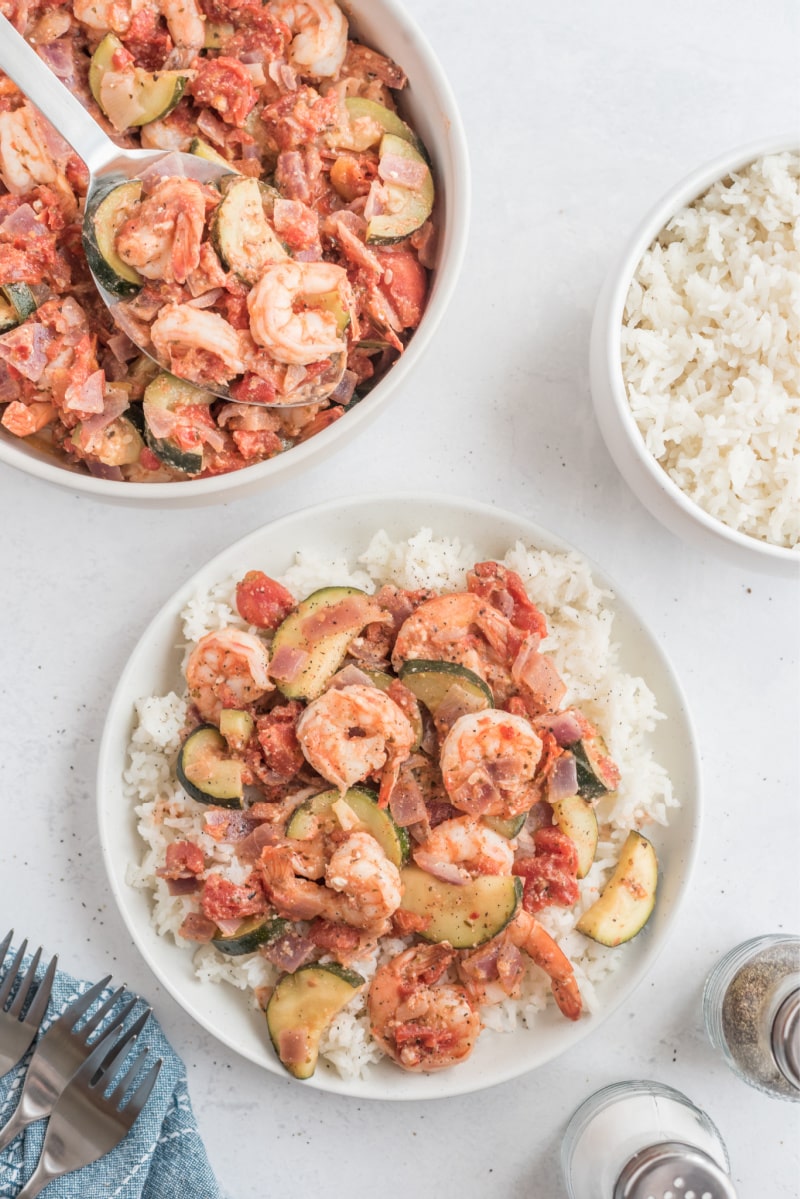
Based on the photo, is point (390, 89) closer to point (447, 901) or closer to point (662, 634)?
point (662, 634)

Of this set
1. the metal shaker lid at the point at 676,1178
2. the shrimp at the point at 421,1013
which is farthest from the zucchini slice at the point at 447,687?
the metal shaker lid at the point at 676,1178

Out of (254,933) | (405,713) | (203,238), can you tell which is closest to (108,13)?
(203,238)

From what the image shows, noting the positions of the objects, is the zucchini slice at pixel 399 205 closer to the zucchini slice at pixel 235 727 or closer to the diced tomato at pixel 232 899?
the zucchini slice at pixel 235 727

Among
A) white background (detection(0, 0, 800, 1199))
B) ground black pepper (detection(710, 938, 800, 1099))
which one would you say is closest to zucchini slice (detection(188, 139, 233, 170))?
white background (detection(0, 0, 800, 1199))

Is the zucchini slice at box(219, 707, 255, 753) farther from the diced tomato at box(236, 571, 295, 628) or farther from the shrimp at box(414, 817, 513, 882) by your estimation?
the shrimp at box(414, 817, 513, 882)

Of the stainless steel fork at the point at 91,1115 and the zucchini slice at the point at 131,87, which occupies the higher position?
the zucchini slice at the point at 131,87

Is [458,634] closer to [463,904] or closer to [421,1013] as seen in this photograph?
[463,904]

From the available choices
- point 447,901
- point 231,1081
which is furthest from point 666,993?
point 231,1081
